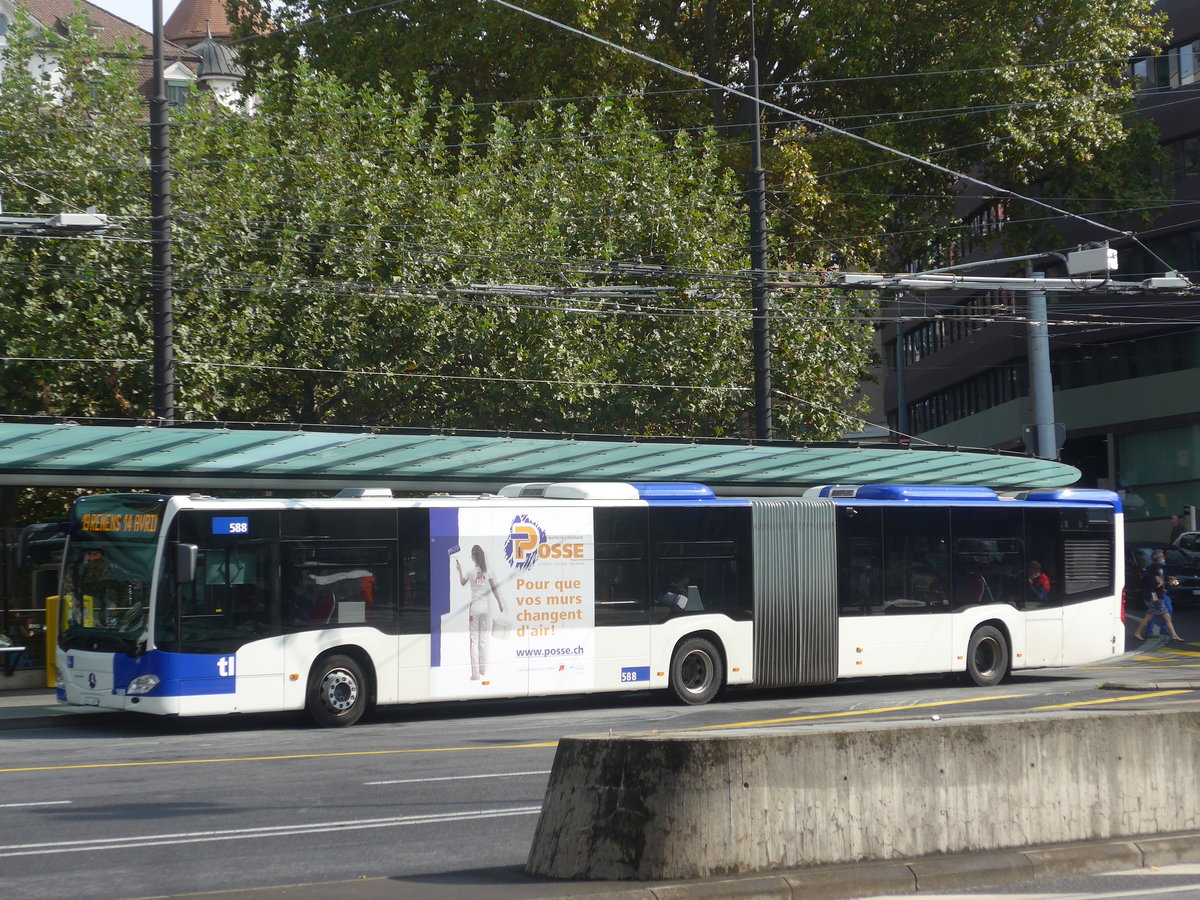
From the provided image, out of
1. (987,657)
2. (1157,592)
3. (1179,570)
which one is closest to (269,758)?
(987,657)

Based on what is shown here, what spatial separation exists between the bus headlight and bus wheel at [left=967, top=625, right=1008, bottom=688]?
1180 cm

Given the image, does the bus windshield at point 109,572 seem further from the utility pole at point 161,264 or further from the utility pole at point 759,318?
the utility pole at point 759,318

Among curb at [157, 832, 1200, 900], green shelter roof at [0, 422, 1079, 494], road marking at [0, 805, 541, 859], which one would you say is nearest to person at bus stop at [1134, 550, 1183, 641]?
green shelter roof at [0, 422, 1079, 494]

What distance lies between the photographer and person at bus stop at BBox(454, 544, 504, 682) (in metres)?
17.5

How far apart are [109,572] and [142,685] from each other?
4.95ft

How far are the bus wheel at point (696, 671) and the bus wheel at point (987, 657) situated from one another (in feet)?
14.6

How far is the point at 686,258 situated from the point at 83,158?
39.1ft

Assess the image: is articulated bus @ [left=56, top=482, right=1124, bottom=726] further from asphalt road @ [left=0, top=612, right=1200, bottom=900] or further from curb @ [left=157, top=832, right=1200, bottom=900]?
curb @ [left=157, top=832, right=1200, bottom=900]

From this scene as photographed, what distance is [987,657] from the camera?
71.4 feet

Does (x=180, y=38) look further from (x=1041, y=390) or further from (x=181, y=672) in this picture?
(x=181, y=672)

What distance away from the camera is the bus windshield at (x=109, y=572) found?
15.8m

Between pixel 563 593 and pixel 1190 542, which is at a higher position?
pixel 1190 542

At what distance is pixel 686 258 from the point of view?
30109mm

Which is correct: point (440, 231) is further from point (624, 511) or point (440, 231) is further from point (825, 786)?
point (825, 786)
